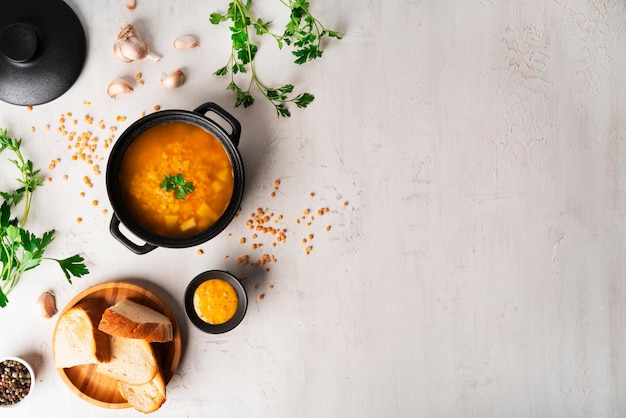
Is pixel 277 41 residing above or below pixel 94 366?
above

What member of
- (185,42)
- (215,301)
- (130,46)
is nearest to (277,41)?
(185,42)

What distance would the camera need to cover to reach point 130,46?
171 cm

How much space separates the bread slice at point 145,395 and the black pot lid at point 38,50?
0.91 metres

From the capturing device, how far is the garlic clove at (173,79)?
1.75m

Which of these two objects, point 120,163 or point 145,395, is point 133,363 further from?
point 120,163

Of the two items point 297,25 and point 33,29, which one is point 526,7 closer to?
point 297,25

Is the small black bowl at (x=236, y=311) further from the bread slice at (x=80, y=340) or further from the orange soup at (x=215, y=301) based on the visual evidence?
the bread slice at (x=80, y=340)

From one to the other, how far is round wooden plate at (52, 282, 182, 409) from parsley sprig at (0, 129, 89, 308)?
0.26 feet

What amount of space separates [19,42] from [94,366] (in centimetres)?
100

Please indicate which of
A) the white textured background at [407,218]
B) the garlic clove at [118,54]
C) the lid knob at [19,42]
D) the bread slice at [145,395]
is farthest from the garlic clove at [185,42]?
the bread slice at [145,395]

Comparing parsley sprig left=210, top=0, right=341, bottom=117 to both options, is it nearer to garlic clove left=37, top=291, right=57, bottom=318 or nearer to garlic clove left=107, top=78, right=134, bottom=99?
garlic clove left=107, top=78, right=134, bottom=99

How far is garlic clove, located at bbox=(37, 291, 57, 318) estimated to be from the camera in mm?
1746

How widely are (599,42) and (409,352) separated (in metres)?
1.23

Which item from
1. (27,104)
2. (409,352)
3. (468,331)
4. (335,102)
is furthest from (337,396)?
(27,104)
